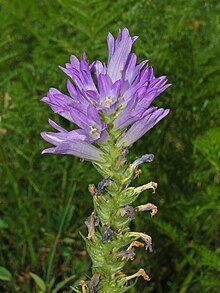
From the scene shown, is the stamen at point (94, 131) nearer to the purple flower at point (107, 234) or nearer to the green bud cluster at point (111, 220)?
the green bud cluster at point (111, 220)

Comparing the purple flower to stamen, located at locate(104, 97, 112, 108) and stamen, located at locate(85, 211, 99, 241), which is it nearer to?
stamen, located at locate(85, 211, 99, 241)

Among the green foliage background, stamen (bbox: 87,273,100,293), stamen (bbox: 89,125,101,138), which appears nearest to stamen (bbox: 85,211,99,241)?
stamen (bbox: 87,273,100,293)

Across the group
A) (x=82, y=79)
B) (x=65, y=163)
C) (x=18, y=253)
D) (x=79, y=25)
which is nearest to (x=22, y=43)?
(x=79, y=25)

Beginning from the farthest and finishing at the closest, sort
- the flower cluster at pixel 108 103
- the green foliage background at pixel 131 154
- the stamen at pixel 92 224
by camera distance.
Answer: the green foliage background at pixel 131 154 < the stamen at pixel 92 224 < the flower cluster at pixel 108 103

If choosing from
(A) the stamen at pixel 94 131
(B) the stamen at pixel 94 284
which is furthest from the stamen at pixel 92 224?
(A) the stamen at pixel 94 131

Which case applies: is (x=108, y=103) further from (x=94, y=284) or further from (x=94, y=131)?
(x=94, y=284)

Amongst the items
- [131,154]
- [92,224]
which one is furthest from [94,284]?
[131,154]
